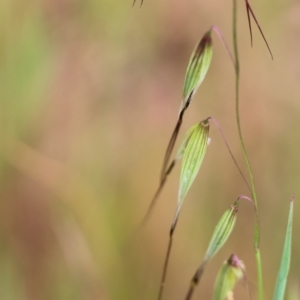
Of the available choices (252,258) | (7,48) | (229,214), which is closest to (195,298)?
(252,258)

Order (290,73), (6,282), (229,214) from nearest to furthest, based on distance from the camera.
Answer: (229,214) → (6,282) → (290,73)

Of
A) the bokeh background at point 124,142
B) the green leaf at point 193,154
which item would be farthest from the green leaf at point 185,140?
the bokeh background at point 124,142

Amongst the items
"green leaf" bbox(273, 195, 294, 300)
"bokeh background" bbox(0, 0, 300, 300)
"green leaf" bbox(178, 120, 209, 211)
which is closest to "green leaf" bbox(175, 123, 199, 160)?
"green leaf" bbox(178, 120, 209, 211)

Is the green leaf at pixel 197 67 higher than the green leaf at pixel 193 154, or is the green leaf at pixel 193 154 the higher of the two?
the green leaf at pixel 197 67

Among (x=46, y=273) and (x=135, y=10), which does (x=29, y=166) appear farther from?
(x=135, y=10)

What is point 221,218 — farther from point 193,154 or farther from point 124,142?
point 124,142

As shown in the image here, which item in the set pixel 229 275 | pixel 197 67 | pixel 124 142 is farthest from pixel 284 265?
pixel 124 142

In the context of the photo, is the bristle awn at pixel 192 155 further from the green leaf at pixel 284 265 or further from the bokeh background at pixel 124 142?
the bokeh background at pixel 124 142
